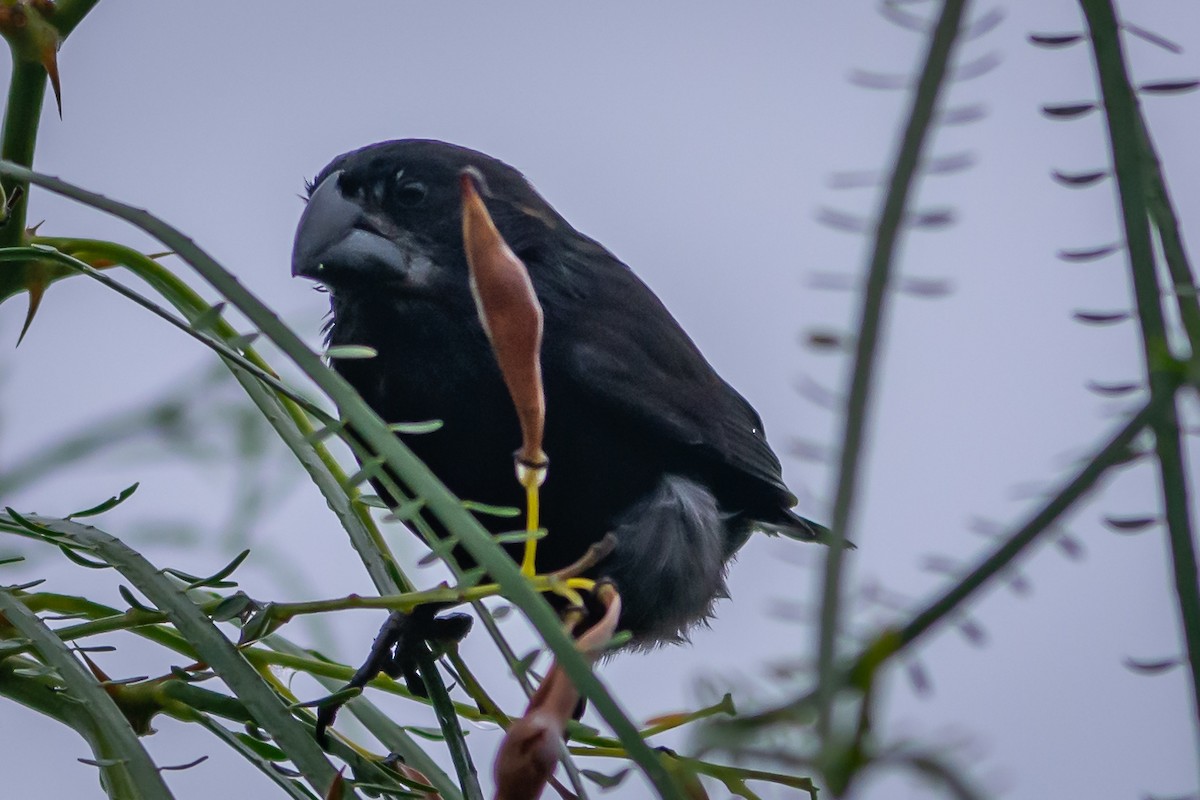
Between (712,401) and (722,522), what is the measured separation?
127mm

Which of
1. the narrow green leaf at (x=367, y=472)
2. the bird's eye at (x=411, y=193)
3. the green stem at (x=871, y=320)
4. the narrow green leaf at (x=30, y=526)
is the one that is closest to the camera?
the green stem at (x=871, y=320)

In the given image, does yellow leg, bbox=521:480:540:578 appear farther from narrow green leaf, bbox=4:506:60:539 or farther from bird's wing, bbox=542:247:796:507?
bird's wing, bbox=542:247:796:507

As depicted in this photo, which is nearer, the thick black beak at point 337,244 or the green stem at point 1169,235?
the green stem at point 1169,235

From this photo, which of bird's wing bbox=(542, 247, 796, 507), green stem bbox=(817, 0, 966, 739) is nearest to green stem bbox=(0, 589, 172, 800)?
green stem bbox=(817, 0, 966, 739)

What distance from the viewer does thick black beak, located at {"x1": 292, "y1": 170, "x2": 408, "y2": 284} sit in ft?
3.68

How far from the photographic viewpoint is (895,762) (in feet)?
0.71

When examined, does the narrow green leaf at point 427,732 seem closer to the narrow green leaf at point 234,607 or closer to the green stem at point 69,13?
the narrow green leaf at point 234,607

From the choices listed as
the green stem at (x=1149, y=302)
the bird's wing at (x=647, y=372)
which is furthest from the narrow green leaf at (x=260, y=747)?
the bird's wing at (x=647, y=372)

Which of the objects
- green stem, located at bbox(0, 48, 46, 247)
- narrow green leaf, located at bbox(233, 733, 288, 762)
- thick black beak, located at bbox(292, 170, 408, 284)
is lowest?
narrow green leaf, located at bbox(233, 733, 288, 762)

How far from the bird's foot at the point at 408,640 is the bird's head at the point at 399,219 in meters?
0.31

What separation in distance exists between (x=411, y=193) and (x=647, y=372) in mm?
286

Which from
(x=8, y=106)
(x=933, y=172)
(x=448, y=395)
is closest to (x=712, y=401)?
(x=448, y=395)

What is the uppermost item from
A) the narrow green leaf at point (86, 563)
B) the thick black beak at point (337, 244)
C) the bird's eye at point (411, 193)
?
the bird's eye at point (411, 193)

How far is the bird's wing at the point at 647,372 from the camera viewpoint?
1245mm
